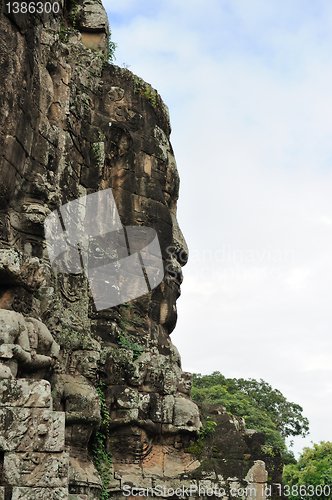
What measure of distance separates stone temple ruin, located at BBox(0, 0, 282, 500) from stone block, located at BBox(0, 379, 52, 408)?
1 cm

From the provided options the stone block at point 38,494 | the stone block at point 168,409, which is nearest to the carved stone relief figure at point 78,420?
the stone block at point 168,409

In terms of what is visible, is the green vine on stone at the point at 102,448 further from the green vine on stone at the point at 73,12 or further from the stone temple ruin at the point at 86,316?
the green vine on stone at the point at 73,12

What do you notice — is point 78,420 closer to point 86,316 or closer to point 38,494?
point 86,316

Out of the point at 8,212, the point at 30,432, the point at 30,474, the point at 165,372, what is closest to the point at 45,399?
the point at 30,432

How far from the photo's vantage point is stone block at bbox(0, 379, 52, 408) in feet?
23.6

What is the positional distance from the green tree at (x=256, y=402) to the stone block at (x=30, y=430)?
1917cm

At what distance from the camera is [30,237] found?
1031cm

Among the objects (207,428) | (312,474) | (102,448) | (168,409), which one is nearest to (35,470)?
(102,448)

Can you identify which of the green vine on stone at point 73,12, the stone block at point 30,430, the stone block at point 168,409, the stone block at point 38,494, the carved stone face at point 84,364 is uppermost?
the green vine on stone at point 73,12

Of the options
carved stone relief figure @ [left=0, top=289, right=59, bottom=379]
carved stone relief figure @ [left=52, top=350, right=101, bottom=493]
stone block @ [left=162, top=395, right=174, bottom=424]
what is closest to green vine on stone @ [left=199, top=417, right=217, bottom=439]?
stone block @ [left=162, top=395, right=174, bottom=424]

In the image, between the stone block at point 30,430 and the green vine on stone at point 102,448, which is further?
the green vine on stone at point 102,448

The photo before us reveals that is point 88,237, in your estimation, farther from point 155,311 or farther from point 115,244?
point 155,311

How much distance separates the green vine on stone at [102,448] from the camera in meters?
11.3

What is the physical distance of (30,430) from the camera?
716 cm
